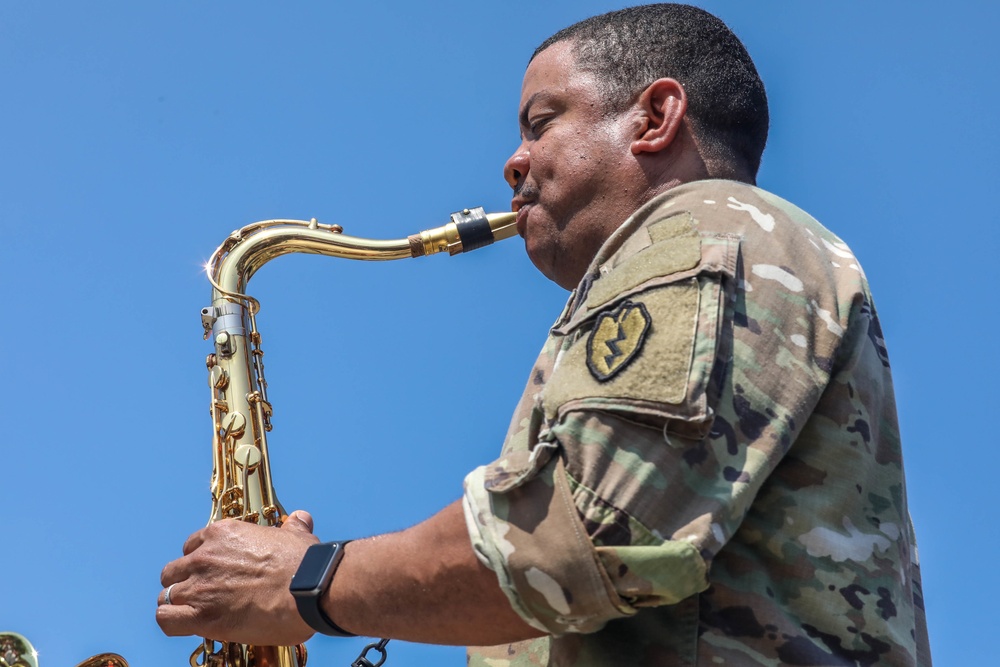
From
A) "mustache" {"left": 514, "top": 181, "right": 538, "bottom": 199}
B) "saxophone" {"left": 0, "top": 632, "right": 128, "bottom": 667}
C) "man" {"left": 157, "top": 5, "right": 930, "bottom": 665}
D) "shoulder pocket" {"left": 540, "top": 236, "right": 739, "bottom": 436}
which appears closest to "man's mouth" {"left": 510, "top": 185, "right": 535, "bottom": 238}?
"mustache" {"left": 514, "top": 181, "right": 538, "bottom": 199}

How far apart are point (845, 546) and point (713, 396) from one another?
54cm

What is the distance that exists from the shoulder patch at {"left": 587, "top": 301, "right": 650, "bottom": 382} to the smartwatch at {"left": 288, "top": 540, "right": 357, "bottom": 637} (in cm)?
83

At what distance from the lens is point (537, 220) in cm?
401

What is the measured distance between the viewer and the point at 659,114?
397cm

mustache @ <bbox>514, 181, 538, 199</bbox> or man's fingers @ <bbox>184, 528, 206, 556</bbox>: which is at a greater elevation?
mustache @ <bbox>514, 181, 538, 199</bbox>

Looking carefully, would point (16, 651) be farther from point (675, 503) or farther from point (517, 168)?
point (675, 503)

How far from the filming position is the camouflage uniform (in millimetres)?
2551

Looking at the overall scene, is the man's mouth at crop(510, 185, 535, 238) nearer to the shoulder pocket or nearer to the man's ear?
the man's ear

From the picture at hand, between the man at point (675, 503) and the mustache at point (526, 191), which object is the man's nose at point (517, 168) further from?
the man at point (675, 503)

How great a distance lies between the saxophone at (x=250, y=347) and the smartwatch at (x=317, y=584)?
169 cm

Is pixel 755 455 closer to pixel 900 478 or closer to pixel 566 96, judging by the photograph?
pixel 900 478

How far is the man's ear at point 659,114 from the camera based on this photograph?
3.86 m

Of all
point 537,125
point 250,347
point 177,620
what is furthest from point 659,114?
point 250,347

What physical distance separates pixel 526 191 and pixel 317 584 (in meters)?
1.64
